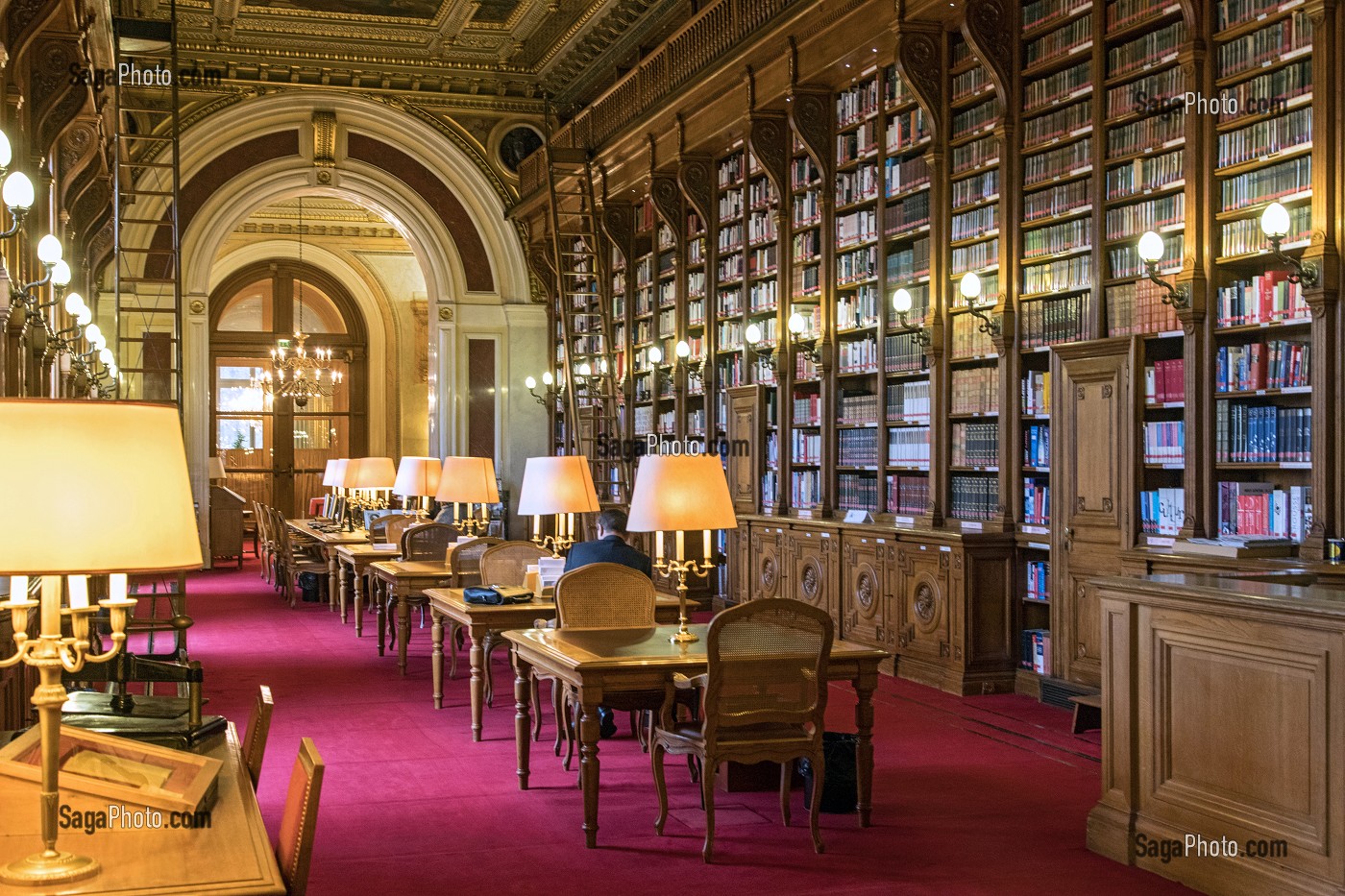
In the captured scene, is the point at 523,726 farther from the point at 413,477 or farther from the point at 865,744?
the point at 413,477

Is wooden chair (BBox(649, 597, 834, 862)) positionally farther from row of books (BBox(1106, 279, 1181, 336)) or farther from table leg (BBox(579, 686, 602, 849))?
row of books (BBox(1106, 279, 1181, 336))

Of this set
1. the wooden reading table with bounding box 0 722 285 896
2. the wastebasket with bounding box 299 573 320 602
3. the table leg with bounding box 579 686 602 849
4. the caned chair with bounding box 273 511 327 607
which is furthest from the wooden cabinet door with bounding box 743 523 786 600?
the wooden reading table with bounding box 0 722 285 896

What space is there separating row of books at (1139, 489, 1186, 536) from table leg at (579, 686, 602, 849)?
11.0 ft

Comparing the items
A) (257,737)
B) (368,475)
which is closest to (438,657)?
(257,737)

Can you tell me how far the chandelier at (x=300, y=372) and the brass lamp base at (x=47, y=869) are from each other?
1847 centimetres

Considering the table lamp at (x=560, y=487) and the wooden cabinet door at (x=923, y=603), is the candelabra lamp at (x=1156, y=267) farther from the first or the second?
the table lamp at (x=560, y=487)

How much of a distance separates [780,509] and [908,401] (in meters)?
2.01

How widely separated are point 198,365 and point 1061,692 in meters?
13.0

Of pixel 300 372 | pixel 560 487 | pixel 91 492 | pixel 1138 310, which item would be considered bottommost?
pixel 560 487

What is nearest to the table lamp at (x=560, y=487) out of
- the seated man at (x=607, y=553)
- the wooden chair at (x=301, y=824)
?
the seated man at (x=607, y=553)

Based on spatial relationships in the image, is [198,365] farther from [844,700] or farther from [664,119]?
[844,700]

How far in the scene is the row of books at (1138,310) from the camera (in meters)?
7.00

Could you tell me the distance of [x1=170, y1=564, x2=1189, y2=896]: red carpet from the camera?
4.54 metres

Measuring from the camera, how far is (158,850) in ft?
8.24
